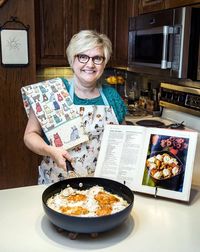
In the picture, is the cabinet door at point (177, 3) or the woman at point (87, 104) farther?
the cabinet door at point (177, 3)

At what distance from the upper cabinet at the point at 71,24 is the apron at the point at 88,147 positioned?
1.12 metres

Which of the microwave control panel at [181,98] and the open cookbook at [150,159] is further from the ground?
the microwave control panel at [181,98]

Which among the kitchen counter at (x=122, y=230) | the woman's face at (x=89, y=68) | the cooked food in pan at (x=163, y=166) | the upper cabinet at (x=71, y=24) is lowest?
the kitchen counter at (x=122, y=230)

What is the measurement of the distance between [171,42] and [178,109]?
0.59m

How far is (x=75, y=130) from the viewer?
5.04 feet

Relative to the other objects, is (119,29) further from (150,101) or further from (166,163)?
(166,163)

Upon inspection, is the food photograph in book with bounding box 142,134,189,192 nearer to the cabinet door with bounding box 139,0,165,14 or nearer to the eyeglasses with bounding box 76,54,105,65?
the eyeglasses with bounding box 76,54,105,65

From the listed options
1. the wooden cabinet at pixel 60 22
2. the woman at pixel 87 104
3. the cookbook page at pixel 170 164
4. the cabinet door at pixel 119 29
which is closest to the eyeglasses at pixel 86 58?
the woman at pixel 87 104

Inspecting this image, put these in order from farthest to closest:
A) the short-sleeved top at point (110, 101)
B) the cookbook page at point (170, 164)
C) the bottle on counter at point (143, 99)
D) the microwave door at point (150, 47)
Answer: the bottle on counter at point (143, 99)
the microwave door at point (150, 47)
the short-sleeved top at point (110, 101)
the cookbook page at point (170, 164)

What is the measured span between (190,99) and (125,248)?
1.39 meters

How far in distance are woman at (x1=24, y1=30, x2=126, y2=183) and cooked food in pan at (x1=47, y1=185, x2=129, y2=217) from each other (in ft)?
1.24

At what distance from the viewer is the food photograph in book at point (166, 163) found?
1144 mm

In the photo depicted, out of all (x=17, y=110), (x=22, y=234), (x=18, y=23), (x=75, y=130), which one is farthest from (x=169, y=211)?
(x=18, y=23)

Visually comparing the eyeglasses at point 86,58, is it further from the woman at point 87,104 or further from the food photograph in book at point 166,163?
the food photograph in book at point 166,163
